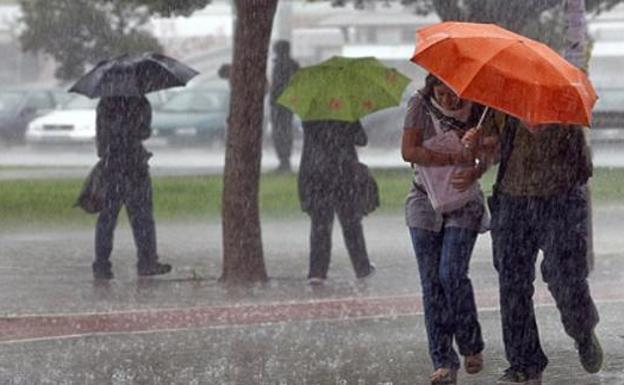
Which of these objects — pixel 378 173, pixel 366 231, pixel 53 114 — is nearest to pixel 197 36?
→ pixel 53 114

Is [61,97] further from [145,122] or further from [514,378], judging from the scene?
[514,378]

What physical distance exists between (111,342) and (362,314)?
199cm

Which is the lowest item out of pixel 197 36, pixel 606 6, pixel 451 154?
pixel 197 36

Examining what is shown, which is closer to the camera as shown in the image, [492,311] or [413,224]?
[413,224]

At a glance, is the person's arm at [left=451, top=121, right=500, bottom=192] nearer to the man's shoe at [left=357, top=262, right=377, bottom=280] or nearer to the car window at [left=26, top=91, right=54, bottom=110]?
the man's shoe at [left=357, top=262, right=377, bottom=280]

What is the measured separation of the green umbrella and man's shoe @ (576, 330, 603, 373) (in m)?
4.60

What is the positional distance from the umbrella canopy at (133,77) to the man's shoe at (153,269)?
1487mm

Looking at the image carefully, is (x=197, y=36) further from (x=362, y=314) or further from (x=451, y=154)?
(x=451, y=154)

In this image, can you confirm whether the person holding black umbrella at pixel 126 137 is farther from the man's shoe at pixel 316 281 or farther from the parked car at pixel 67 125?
the parked car at pixel 67 125

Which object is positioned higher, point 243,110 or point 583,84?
point 583,84

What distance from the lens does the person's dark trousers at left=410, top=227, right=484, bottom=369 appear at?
8.52 metres

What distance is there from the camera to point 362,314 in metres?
11.8

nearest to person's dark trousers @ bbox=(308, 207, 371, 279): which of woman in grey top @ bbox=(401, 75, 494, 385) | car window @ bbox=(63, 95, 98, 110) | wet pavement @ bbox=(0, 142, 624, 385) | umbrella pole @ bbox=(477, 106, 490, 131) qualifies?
wet pavement @ bbox=(0, 142, 624, 385)

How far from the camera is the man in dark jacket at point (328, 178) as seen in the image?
13461 millimetres
